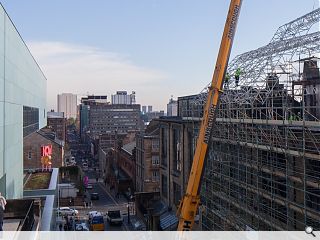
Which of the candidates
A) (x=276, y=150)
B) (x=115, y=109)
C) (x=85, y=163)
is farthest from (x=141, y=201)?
(x=115, y=109)

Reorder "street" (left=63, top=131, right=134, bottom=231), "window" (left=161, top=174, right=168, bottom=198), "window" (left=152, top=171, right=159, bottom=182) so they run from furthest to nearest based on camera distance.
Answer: "window" (left=152, top=171, right=159, bottom=182) < "street" (left=63, top=131, right=134, bottom=231) < "window" (left=161, top=174, right=168, bottom=198)

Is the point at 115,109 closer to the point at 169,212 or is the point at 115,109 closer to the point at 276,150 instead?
the point at 169,212

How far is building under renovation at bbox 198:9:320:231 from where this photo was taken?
14961 mm

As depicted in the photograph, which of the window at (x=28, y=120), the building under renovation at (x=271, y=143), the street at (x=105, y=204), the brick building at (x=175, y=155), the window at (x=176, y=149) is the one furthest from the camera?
the street at (x=105, y=204)

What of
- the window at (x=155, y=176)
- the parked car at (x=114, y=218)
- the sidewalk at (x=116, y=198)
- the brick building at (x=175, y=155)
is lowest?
the sidewalk at (x=116, y=198)

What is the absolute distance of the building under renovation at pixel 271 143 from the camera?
14961 mm

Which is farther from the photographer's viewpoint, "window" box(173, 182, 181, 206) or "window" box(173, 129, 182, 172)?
"window" box(173, 182, 181, 206)

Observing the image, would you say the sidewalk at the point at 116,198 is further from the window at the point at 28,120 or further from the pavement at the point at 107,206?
the window at the point at 28,120

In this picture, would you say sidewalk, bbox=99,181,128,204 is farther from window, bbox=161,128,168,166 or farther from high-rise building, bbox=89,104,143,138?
high-rise building, bbox=89,104,143,138

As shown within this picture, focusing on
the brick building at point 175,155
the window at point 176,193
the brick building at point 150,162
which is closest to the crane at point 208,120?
the brick building at point 175,155

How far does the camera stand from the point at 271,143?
1658 centimetres

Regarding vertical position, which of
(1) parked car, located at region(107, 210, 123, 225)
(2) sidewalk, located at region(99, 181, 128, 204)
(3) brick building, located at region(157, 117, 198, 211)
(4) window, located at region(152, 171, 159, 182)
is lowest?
(2) sidewalk, located at region(99, 181, 128, 204)

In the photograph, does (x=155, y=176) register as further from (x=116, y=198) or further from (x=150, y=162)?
(x=116, y=198)

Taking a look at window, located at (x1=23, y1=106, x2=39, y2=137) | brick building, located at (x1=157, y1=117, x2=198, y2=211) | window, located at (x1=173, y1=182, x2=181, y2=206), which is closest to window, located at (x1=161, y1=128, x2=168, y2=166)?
brick building, located at (x1=157, y1=117, x2=198, y2=211)
